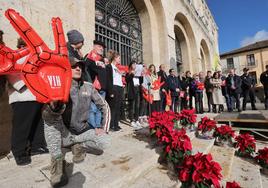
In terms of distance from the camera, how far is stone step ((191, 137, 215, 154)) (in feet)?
11.2

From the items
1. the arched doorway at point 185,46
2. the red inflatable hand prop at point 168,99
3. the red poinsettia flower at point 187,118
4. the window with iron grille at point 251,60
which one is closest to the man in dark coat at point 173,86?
the red inflatable hand prop at point 168,99

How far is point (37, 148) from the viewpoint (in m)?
2.89

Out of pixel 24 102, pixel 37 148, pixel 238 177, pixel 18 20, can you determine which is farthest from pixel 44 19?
pixel 238 177

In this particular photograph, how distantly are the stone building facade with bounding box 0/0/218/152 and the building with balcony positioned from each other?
22.9 m

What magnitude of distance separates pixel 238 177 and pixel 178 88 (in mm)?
4773

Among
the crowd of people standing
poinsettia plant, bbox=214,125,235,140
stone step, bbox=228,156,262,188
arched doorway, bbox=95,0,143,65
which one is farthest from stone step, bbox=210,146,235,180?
arched doorway, bbox=95,0,143,65

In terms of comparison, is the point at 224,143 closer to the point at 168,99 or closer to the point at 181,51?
the point at 168,99

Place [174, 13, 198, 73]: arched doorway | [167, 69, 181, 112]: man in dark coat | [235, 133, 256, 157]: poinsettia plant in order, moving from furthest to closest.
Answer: [174, 13, 198, 73]: arched doorway → [167, 69, 181, 112]: man in dark coat → [235, 133, 256, 157]: poinsettia plant

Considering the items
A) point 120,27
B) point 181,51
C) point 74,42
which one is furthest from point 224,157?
point 181,51

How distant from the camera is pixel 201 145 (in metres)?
3.72

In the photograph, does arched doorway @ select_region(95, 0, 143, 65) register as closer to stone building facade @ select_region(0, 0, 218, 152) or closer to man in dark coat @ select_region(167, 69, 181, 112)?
stone building facade @ select_region(0, 0, 218, 152)

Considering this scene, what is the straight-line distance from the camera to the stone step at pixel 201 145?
11.2 feet

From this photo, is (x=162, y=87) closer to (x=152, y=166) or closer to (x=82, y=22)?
(x=82, y=22)

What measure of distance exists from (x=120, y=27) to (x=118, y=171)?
734cm
